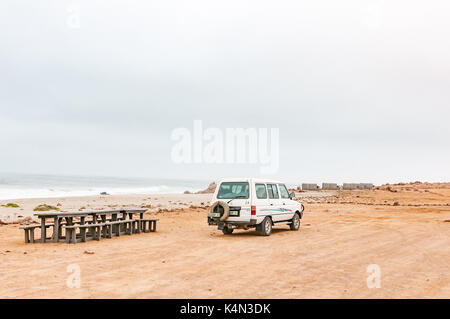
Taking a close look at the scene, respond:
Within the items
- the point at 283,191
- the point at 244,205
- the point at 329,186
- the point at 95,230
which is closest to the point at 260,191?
the point at 244,205

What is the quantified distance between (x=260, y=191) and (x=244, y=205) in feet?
3.28

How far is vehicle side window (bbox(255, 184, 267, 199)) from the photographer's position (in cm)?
1714

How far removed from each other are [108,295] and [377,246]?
9455mm

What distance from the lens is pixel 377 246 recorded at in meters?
14.5

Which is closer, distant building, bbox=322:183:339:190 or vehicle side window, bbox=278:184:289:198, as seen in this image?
vehicle side window, bbox=278:184:289:198

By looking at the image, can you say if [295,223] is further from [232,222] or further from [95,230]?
[95,230]

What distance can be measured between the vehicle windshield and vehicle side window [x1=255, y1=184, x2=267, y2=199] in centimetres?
48

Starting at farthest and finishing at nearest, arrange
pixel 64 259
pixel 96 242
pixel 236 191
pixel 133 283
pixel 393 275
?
pixel 236 191, pixel 96 242, pixel 64 259, pixel 393 275, pixel 133 283

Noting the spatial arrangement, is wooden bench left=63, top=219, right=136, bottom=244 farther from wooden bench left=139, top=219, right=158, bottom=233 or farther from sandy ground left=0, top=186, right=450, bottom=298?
wooden bench left=139, top=219, right=158, bottom=233

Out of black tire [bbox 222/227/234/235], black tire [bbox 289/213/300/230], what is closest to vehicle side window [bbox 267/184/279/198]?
black tire [bbox 289/213/300/230]

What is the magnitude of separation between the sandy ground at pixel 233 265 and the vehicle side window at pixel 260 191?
4.93ft

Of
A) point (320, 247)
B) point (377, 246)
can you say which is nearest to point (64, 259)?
point (320, 247)
